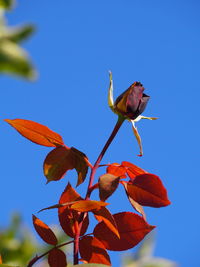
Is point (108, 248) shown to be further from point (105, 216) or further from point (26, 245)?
point (26, 245)

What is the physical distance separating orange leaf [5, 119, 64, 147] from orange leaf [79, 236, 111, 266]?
17cm

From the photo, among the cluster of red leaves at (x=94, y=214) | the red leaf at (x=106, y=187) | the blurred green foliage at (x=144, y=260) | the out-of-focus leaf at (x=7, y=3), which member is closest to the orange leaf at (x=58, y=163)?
the cluster of red leaves at (x=94, y=214)

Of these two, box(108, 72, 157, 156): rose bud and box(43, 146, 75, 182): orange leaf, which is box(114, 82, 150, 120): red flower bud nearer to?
box(108, 72, 157, 156): rose bud

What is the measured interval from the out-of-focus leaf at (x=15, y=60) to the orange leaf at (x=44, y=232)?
1.67 ft

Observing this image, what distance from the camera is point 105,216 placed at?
641mm

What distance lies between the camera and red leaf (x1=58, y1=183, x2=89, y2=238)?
68cm

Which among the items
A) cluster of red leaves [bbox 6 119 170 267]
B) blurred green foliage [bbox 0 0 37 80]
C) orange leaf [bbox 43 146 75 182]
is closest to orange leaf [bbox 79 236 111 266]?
cluster of red leaves [bbox 6 119 170 267]

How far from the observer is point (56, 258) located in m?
0.65

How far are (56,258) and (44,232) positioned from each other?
57 millimetres

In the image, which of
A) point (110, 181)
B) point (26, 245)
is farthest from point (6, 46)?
point (110, 181)

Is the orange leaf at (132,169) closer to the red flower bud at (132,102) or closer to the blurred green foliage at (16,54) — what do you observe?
the red flower bud at (132,102)

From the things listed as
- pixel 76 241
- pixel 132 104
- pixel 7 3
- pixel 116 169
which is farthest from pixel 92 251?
pixel 7 3

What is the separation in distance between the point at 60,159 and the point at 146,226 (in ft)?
0.60

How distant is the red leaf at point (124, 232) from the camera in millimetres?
672
